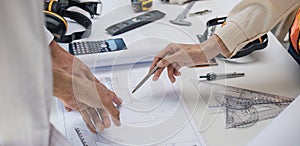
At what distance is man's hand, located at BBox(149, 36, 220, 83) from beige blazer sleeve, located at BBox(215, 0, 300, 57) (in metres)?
0.03

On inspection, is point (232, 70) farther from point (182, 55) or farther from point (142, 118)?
point (142, 118)

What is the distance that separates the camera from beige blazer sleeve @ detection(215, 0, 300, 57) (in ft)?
3.11

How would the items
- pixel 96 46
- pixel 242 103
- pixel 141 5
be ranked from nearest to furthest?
1. pixel 242 103
2. pixel 96 46
3. pixel 141 5

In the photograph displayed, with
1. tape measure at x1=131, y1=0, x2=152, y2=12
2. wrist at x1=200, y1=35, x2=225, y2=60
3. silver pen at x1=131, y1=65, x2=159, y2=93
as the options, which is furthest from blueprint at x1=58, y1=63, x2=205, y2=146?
tape measure at x1=131, y1=0, x2=152, y2=12

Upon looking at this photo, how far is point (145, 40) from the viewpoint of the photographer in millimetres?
938

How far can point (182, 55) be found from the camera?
2.94ft

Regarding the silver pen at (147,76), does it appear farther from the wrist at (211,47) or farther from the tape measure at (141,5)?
the tape measure at (141,5)

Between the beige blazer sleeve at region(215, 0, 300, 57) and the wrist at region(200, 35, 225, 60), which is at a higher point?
the beige blazer sleeve at region(215, 0, 300, 57)

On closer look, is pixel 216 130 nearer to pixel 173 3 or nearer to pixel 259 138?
pixel 259 138

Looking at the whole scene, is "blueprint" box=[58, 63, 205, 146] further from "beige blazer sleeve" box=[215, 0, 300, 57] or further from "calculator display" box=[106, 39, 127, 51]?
"beige blazer sleeve" box=[215, 0, 300, 57]

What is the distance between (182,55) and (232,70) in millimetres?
141

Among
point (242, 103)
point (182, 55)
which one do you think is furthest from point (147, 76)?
point (242, 103)

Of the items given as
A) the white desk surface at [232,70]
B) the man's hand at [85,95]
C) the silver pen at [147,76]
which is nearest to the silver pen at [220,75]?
the white desk surface at [232,70]

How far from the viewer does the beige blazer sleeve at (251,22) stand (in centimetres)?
95
